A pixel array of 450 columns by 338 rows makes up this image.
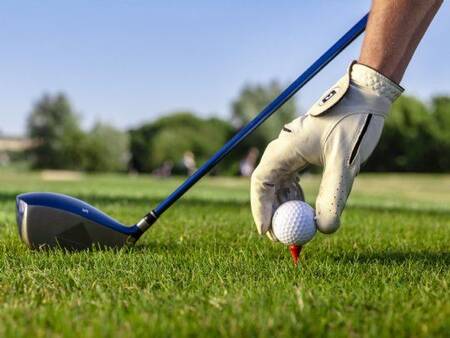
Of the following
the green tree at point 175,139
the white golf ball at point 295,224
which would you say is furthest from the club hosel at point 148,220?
the green tree at point 175,139

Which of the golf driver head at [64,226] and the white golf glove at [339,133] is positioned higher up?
the white golf glove at [339,133]

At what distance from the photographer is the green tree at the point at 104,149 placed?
3209 inches

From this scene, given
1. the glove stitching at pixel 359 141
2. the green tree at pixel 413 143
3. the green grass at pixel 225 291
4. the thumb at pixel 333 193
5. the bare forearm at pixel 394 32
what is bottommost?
the green tree at pixel 413 143

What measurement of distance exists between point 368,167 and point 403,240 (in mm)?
73232

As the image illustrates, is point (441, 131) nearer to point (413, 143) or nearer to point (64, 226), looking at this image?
point (413, 143)

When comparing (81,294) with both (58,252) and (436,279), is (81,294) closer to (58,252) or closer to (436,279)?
(58,252)

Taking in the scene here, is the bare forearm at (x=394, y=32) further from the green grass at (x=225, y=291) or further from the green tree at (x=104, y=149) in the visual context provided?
the green tree at (x=104, y=149)

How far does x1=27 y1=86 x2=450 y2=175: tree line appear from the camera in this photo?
7575 centimetres

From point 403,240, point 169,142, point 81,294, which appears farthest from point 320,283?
point 169,142

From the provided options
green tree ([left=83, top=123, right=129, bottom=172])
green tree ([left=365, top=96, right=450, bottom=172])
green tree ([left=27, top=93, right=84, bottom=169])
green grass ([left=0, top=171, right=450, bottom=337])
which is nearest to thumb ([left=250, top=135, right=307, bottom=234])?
green grass ([left=0, top=171, right=450, bottom=337])

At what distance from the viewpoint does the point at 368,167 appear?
77062 mm

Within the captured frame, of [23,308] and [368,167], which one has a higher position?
[23,308]

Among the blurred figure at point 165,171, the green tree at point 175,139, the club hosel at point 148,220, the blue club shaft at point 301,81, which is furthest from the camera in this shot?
the green tree at point 175,139

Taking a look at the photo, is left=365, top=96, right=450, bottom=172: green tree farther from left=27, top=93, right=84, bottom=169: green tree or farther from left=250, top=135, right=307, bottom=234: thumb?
left=250, top=135, right=307, bottom=234: thumb
